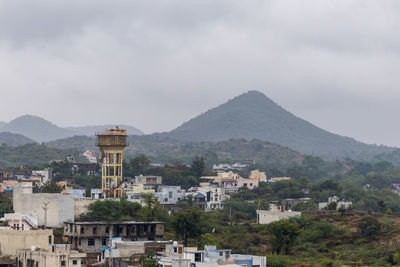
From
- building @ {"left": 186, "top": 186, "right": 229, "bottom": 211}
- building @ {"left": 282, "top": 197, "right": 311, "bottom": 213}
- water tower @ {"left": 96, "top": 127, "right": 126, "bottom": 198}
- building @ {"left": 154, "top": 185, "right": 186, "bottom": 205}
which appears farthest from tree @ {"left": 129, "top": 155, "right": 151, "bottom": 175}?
water tower @ {"left": 96, "top": 127, "right": 126, "bottom": 198}

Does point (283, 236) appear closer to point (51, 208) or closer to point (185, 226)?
point (185, 226)

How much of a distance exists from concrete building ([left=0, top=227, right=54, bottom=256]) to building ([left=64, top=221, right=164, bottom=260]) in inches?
116

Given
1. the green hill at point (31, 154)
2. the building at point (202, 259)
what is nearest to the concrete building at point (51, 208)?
the building at point (202, 259)

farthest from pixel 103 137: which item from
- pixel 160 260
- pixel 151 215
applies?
pixel 160 260

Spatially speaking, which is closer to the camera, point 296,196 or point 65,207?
point 65,207

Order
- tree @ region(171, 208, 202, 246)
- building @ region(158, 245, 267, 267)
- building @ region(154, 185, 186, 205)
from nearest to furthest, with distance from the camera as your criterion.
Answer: building @ region(158, 245, 267, 267) < tree @ region(171, 208, 202, 246) < building @ region(154, 185, 186, 205)

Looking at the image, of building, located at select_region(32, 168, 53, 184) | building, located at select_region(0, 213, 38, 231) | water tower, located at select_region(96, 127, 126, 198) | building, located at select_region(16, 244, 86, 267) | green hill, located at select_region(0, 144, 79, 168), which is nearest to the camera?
building, located at select_region(16, 244, 86, 267)

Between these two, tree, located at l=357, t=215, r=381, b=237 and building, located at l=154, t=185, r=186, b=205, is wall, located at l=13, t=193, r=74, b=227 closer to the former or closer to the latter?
tree, located at l=357, t=215, r=381, b=237

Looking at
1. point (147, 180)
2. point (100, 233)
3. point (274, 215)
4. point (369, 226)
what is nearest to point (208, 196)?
point (147, 180)

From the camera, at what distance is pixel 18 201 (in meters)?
61.9

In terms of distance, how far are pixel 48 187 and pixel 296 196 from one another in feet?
102

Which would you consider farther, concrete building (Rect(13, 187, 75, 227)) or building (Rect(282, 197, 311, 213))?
building (Rect(282, 197, 311, 213))

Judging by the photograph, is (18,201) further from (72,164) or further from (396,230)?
(72,164)

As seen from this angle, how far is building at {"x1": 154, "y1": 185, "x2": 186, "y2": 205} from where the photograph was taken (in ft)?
285
